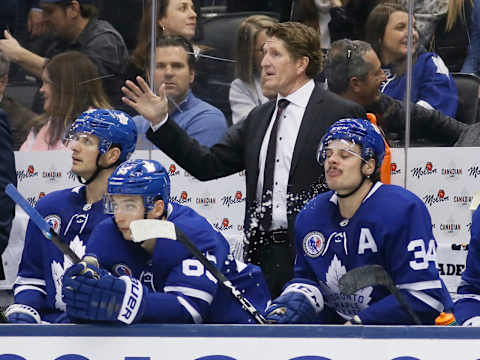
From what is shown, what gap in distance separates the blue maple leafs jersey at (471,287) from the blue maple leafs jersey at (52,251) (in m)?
1.53

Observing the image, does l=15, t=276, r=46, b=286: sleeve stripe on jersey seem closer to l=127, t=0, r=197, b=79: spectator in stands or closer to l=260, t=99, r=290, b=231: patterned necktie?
l=260, t=99, r=290, b=231: patterned necktie

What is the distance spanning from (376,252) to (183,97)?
2.29 metres

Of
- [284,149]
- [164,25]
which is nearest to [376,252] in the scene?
[284,149]

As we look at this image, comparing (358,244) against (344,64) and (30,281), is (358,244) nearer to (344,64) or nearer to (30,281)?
(30,281)

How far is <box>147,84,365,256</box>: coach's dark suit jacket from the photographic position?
18.0 ft

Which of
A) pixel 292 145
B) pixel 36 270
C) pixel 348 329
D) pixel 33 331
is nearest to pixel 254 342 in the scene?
pixel 348 329

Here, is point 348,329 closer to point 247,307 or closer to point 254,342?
point 254,342

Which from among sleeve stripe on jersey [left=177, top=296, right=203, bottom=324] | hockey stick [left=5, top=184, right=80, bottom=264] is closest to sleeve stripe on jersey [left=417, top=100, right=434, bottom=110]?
sleeve stripe on jersey [left=177, top=296, right=203, bottom=324]

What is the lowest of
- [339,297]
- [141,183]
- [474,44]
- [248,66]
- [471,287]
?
[339,297]

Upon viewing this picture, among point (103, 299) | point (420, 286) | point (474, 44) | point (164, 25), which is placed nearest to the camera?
point (103, 299)

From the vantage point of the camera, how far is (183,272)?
417 cm

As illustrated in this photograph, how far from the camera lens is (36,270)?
486 cm

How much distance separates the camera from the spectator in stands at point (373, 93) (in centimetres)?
616

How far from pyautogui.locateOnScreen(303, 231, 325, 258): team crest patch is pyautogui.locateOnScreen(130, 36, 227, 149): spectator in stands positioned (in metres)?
1.80
